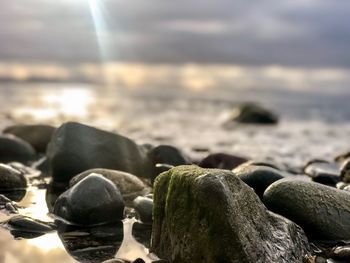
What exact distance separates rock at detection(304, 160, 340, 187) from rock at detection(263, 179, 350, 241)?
298 cm

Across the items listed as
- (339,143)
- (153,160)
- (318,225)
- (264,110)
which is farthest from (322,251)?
(264,110)

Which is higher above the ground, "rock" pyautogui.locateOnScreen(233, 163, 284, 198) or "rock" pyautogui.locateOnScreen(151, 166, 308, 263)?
"rock" pyautogui.locateOnScreen(151, 166, 308, 263)

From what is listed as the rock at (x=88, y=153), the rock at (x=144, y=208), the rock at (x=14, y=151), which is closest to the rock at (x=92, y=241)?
the rock at (x=144, y=208)

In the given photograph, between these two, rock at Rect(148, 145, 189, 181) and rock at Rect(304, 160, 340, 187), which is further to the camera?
rock at Rect(148, 145, 189, 181)

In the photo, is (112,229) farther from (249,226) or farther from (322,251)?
(322,251)

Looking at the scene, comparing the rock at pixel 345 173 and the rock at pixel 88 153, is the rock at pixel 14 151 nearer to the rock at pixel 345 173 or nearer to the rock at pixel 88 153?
the rock at pixel 88 153

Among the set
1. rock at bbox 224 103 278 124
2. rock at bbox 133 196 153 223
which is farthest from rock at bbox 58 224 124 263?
rock at bbox 224 103 278 124

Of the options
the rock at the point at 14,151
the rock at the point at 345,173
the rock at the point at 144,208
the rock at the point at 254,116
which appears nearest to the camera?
the rock at the point at 144,208

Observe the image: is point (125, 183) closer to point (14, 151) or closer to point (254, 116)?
point (14, 151)

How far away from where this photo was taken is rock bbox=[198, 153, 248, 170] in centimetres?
881

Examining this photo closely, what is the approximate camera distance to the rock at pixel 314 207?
5191 mm

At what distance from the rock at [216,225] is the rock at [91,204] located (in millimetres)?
1136

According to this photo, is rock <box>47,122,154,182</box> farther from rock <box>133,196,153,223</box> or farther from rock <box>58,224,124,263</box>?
rock <box>58,224,124,263</box>

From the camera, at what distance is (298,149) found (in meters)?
14.2
